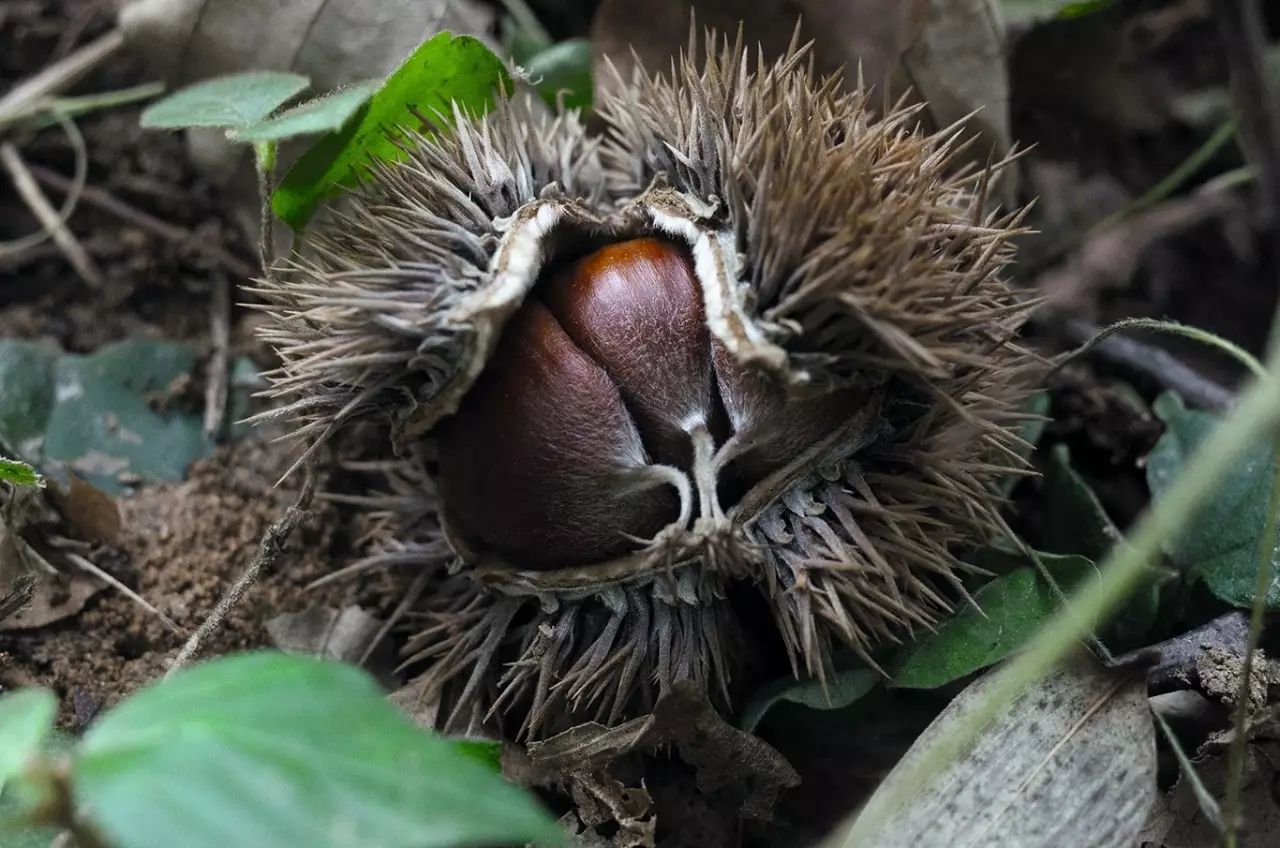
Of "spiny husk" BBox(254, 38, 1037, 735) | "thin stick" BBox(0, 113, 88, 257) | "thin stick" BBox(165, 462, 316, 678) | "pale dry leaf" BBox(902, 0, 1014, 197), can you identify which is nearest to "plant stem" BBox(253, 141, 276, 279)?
"spiny husk" BBox(254, 38, 1037, 735)

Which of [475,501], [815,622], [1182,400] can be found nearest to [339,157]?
[475,501]

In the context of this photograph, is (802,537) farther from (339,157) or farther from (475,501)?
(339,157)

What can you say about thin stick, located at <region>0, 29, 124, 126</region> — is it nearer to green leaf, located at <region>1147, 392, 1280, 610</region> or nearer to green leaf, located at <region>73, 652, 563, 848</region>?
green leaf, located at <region>73, 652, 563, 848</region>

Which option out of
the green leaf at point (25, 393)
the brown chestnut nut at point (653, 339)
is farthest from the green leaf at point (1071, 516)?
the green leaf at point (25, 393)

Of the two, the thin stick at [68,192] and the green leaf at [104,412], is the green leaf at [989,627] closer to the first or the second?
the green leaf at [104,412]

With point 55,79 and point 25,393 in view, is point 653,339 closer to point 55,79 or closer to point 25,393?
point 25,393

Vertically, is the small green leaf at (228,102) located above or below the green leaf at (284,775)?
above
